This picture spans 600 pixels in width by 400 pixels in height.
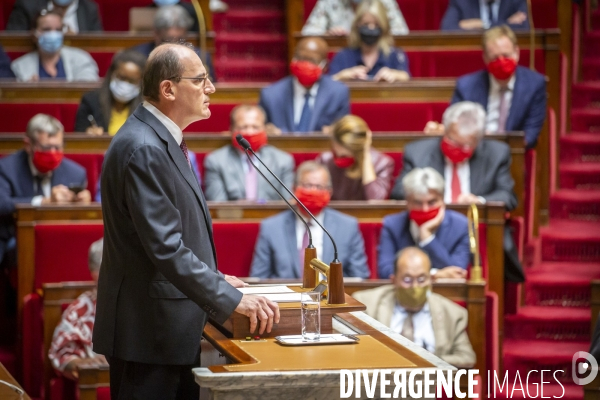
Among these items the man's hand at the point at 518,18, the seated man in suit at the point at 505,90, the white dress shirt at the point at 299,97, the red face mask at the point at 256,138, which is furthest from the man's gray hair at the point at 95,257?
the man's hand at the point at 518,18

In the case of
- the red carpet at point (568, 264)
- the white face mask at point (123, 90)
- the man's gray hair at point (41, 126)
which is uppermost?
the white face mask at point (123, 90)

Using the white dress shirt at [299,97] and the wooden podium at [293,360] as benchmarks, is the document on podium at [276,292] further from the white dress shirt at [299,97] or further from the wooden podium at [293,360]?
the white dress shirt at [299,97]

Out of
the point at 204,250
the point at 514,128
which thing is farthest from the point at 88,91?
the point at 204,250

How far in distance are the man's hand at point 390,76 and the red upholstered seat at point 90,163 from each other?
1.02 meters

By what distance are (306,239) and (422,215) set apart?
322mm

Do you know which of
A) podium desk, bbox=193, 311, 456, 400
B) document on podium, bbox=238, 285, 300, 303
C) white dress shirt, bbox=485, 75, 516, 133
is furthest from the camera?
white dress shirt, bbox=485, 75, 516, 133

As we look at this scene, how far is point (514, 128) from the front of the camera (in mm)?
3422

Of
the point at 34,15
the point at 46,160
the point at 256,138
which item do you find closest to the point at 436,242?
the point at 256,138

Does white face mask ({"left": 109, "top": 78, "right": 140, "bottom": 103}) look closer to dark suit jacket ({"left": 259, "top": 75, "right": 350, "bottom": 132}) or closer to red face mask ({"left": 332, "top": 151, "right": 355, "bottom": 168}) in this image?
dark suit jacket ({"left": 259, "top": 75, "right": 350, "bottom": 132})

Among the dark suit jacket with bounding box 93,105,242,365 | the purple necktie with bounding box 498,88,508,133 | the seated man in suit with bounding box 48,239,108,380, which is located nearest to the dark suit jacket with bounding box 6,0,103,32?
the purple necktie with bounding box 498,88,508,133

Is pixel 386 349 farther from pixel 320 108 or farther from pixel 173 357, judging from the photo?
pixel 320 108

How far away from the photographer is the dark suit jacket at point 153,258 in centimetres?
135

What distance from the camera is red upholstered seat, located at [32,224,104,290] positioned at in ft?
9.24

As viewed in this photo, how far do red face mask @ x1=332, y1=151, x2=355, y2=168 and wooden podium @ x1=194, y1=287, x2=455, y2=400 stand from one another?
1.65 meters
